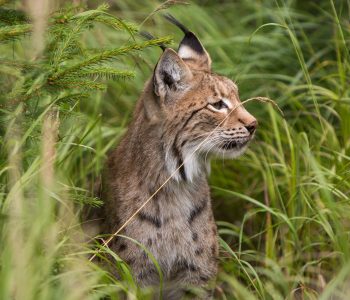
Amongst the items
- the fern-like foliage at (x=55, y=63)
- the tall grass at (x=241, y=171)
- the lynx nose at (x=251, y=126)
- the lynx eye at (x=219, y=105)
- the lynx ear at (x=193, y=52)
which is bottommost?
the tall grass at (x=241, y=171)

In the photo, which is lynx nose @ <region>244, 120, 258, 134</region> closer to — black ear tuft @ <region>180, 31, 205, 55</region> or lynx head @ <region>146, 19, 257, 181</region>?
lynx head @ <region>146, 19, 257, 181</region>

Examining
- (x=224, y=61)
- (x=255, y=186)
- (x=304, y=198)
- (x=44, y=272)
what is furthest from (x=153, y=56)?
(x=44, y=272)

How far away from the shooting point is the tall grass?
3.88m

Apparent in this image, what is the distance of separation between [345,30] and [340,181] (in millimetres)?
1897

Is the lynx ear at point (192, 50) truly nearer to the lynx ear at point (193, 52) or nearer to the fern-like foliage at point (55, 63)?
the lynx ear at point (193, 52)

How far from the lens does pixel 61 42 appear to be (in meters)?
4.41

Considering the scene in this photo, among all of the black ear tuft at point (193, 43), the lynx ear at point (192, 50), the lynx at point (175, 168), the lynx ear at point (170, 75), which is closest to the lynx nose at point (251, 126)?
the lynx at point (175, 168)

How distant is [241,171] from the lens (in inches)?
262

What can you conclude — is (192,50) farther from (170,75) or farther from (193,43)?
(170,75)

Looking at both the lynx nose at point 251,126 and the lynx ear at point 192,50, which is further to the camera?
the lynx ear at point 192,50

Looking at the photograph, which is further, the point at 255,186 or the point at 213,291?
the point at 255,186

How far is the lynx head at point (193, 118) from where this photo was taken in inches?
193

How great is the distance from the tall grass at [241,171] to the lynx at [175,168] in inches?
7.7

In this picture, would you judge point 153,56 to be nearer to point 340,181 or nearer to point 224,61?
point 224,61
